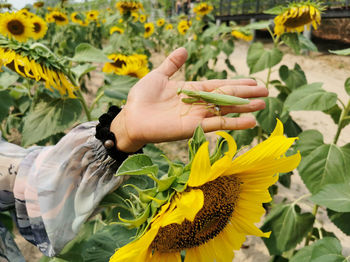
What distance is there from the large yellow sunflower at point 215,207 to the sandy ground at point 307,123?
1.09 m

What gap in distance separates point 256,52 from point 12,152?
58.1 inches

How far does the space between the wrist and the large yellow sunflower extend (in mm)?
288

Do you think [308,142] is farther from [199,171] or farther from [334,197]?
[199,171]

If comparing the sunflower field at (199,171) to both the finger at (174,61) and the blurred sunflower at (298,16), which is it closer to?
the blurred sunflower at (298,16)

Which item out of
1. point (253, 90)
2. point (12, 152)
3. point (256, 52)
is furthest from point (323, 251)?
point (256, 52)

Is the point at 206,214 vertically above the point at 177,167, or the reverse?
the point at 177,167

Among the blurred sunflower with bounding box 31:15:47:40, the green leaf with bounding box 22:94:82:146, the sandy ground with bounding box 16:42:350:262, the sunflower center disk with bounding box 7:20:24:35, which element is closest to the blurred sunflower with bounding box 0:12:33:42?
the sunflower center disk with bounding box 7:20:24:35

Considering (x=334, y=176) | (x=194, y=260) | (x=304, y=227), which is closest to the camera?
(x=194, y=260)

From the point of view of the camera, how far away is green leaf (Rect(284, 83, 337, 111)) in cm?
120

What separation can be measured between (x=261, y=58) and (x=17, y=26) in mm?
1896

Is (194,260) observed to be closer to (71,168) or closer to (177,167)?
(177,167)

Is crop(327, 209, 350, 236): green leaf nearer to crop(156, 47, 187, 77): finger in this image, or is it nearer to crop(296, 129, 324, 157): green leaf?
crop(296, 129, 324, 157): green leaf

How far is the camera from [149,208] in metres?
0.49

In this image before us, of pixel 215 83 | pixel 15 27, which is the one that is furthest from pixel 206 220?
pixel 15 27
